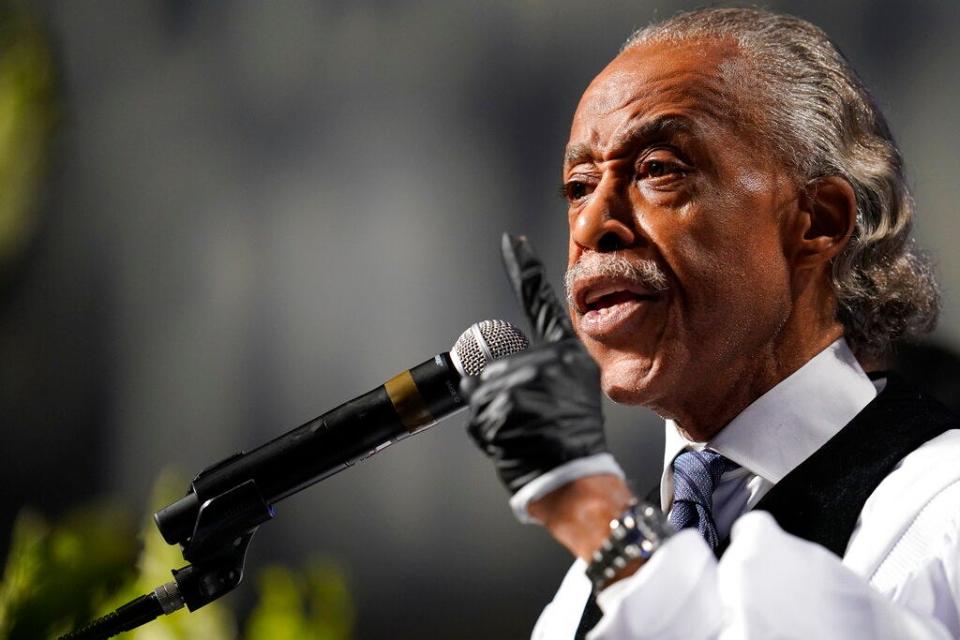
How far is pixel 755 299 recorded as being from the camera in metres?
1.26

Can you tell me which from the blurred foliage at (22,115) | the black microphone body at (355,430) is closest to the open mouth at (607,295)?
the black microphone body at (355,430)

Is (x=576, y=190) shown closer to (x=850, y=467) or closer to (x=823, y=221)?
(x=823, y=221)

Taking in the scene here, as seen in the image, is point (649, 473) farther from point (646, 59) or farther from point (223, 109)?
point (223, 109)

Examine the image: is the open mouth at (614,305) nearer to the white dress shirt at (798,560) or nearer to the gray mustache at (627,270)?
the gray mustache at (627,270)

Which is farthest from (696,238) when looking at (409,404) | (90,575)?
(90,575)

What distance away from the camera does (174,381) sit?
2182mm

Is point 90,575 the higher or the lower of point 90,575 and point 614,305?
the lower

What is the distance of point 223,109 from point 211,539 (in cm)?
131

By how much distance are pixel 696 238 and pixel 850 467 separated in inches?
12.5

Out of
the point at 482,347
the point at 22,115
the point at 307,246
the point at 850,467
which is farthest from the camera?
the point at 22,115

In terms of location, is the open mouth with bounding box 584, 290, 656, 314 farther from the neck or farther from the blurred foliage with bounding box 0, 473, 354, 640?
the blurred foliage with bounding box 0, 473, 354, 640

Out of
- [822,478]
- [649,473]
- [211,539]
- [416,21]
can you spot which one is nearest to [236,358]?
[416,21]

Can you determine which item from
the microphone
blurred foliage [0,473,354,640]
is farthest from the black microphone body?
blurred foliage [0,473,354,640]

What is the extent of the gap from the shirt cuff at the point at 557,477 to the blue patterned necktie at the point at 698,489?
1.23 ft
